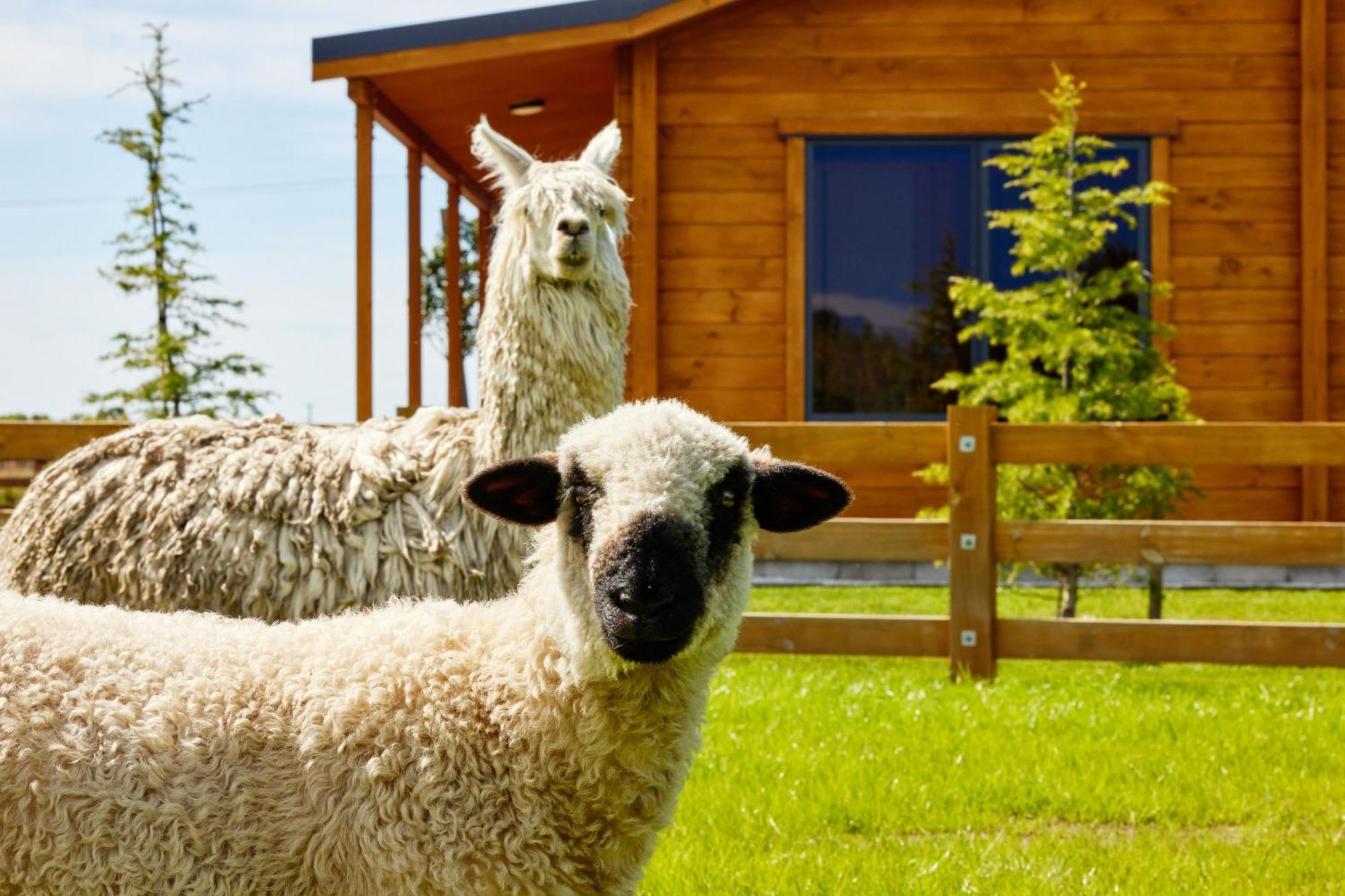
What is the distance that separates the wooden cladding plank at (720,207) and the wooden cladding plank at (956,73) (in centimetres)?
99

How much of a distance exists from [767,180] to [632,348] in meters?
2.02

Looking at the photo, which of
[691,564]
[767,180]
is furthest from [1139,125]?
[691,564]

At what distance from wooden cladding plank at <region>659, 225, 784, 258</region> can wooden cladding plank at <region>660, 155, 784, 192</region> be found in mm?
352

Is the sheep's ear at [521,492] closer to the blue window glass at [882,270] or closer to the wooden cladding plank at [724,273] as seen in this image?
the wooden cladding plank at [724,273]

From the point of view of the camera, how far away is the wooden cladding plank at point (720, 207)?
1259 cm

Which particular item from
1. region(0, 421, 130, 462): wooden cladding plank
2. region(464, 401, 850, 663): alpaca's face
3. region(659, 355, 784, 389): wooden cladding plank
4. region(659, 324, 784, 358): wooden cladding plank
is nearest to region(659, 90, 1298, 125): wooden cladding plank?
region(659, 324, 784, 358): wooden cladding plank

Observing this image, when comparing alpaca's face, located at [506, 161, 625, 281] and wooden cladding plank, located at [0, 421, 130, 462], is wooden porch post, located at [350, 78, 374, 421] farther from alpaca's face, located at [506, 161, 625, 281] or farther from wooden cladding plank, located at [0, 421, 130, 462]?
alpaca's face, located at [506, 161, 625, 281]

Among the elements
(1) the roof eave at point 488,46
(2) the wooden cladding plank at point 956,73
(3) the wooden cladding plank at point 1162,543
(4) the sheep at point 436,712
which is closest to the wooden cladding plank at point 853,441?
(3) the wooden cladding plank at point 1162,543

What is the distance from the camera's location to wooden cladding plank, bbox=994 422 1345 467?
8.09m

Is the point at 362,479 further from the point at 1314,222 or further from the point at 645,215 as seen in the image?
the point at 1314,222

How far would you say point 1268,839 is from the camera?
15.8 feet

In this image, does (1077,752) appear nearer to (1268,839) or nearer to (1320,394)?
(1268,839)

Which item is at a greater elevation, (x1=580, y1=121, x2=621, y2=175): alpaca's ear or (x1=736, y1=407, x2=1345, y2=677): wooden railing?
(x1=580, y1=121, x2=621, y2=175): alpaca's ear

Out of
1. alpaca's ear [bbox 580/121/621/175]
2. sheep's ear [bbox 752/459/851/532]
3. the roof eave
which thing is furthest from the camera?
the roof eave
